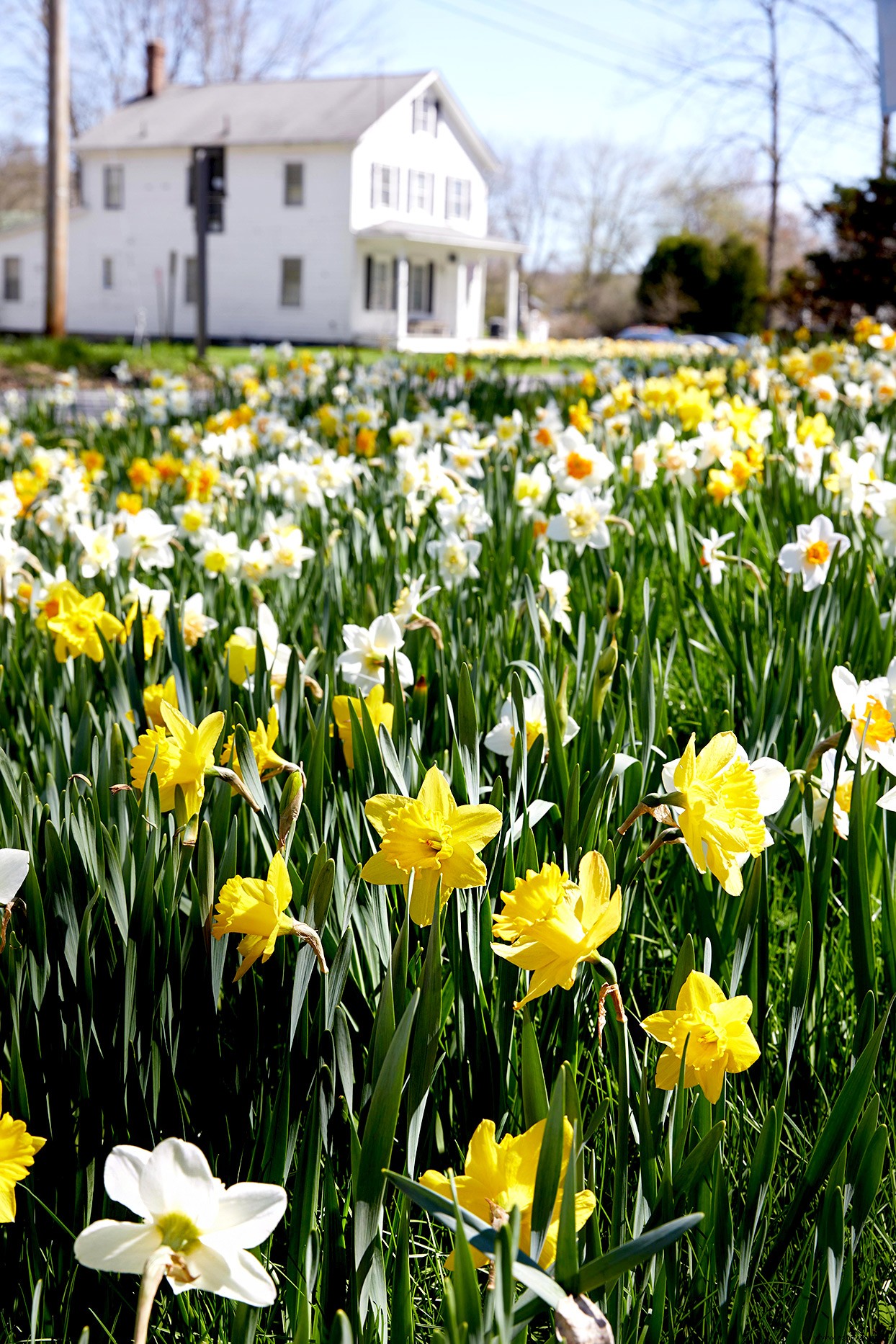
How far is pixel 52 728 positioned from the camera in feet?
5.29

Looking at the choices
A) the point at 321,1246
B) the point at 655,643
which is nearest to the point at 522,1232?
the point at 321,1246

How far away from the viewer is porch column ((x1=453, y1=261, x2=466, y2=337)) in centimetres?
3969

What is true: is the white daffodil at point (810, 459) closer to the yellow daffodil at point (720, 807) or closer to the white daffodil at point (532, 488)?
the white daffodil at point (532, 488)

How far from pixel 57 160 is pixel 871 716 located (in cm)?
2160

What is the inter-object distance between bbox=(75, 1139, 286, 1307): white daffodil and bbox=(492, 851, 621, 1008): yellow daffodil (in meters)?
0.24

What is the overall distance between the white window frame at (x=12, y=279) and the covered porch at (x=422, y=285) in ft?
37.1

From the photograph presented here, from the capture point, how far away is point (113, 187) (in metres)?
36.9

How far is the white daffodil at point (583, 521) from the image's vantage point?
250 centimetres

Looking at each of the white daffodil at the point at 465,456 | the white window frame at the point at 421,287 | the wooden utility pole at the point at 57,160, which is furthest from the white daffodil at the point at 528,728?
the white window frame at the point at 421,287

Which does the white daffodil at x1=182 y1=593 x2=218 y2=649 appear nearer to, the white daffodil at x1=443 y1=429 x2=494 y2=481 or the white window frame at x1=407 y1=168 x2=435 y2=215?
the white daffodil at x1=443 y1=429 x2=494 y2=481

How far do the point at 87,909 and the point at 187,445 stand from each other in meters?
4.75

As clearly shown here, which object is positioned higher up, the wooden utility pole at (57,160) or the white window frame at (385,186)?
the white window frame at (385,186)

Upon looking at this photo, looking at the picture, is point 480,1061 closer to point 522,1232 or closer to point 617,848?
point 617,848

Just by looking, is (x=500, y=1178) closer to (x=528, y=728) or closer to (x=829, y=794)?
(x=829, y=794)
